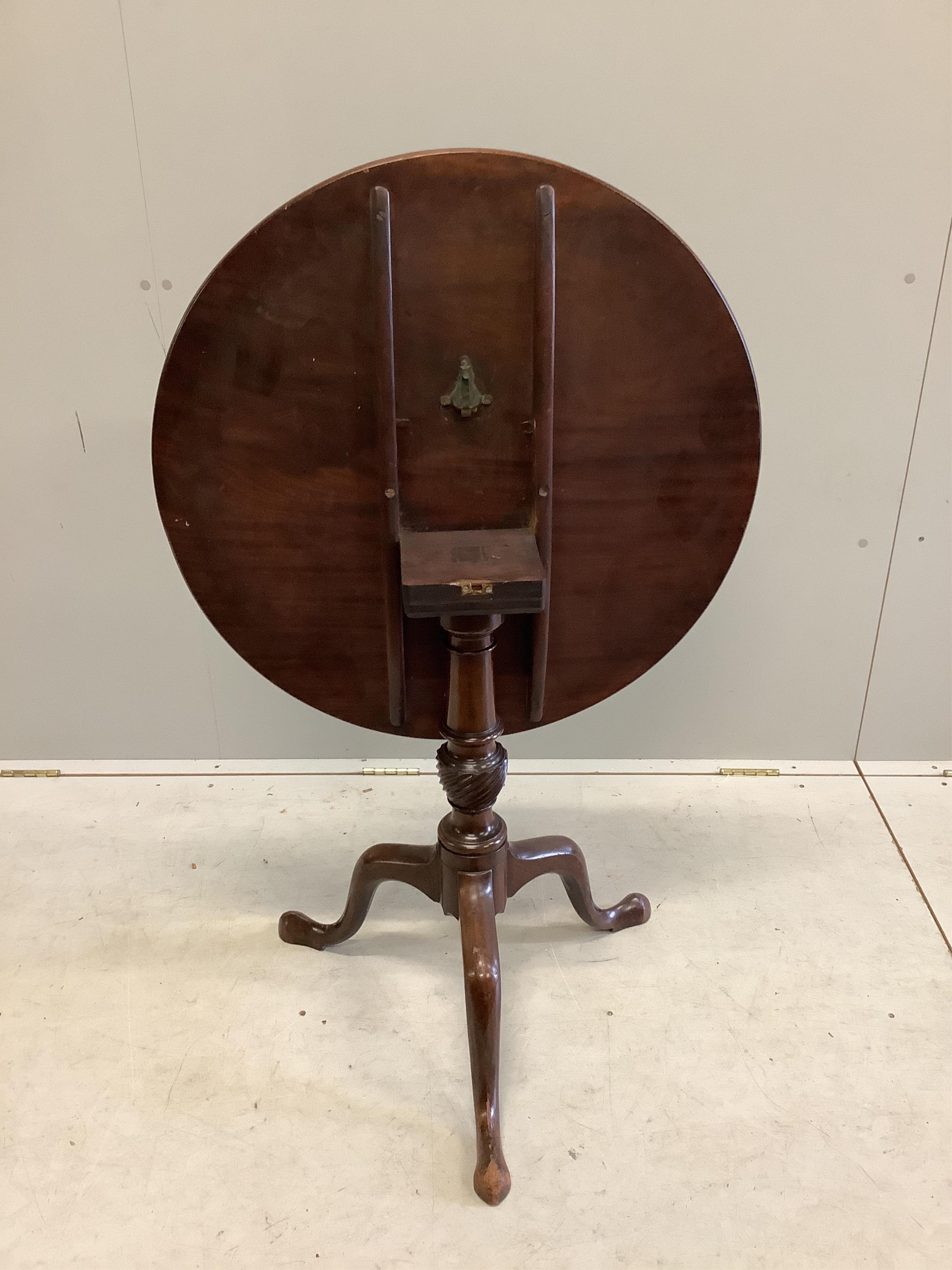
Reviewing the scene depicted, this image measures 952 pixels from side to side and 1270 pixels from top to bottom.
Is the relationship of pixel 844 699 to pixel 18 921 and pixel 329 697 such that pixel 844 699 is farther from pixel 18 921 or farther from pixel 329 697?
pixel 18 921

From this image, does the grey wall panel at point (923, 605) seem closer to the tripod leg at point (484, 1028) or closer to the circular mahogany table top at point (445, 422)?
the circular mahogany table top at point (445, 422)

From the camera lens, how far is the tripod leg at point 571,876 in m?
1.61

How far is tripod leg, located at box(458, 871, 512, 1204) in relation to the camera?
1.28 metres

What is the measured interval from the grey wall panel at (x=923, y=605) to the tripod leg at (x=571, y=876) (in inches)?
33.8

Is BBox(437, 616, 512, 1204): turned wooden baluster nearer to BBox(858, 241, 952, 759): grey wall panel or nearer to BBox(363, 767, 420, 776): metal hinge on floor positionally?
BBox(363, 767, 420, 776): metal hinge on floor

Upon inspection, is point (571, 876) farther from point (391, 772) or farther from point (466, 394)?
point (466, 394)

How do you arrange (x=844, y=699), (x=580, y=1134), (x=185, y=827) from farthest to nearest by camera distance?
(x=844, y=699), (x=185, y=827), (x=580, y=1134)

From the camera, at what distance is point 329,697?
1.45m

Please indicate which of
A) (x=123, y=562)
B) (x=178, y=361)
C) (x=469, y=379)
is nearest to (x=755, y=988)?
(x=469, y=379)

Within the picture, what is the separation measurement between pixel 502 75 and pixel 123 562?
49.3 inches

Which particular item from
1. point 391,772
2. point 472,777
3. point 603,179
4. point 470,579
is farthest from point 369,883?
point 603,179

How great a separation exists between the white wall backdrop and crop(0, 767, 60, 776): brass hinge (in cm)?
12

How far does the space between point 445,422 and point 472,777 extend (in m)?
0.55

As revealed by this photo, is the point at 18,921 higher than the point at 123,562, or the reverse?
the point at 123,562
